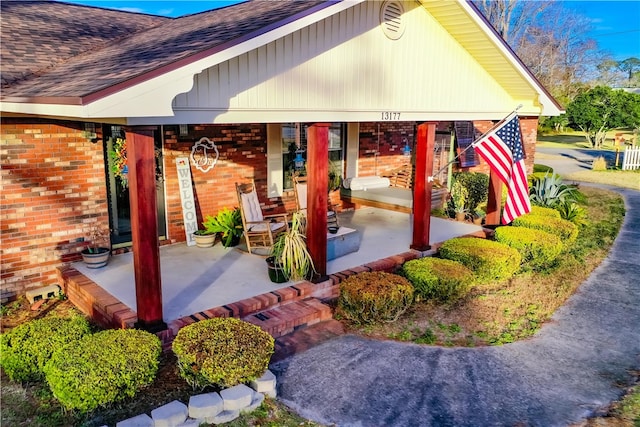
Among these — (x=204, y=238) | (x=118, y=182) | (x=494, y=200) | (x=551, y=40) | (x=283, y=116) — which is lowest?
(x=204, y=238)

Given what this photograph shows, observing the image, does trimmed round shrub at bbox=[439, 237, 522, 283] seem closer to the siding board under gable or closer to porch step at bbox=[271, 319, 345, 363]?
the siding board under gable

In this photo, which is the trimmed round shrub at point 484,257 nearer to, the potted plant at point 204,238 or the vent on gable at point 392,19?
the vent on gable at point 392,19

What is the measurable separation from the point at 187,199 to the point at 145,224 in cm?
346

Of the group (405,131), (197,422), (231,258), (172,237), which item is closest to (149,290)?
(197,422)

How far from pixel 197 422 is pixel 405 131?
390 inches

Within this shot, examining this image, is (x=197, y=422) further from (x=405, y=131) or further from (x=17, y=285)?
(x=405, y=131)

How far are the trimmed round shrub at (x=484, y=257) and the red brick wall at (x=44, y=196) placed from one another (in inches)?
212

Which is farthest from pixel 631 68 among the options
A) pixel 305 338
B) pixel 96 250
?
pixel 96 250

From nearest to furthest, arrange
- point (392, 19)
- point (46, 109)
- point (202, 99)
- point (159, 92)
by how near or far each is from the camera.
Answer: point (159, 92), point (46, 109), point (202, 99), point (392, 19)

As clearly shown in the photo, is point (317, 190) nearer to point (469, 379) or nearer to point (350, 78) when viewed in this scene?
point (350, 78)

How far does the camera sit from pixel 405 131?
12984mm

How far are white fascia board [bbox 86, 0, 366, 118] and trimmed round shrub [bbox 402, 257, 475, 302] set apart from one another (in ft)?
12.0

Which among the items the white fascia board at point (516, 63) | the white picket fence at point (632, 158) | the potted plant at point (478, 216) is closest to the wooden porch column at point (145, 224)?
the white fascia board at point (516, 63)

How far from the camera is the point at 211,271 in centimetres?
761
